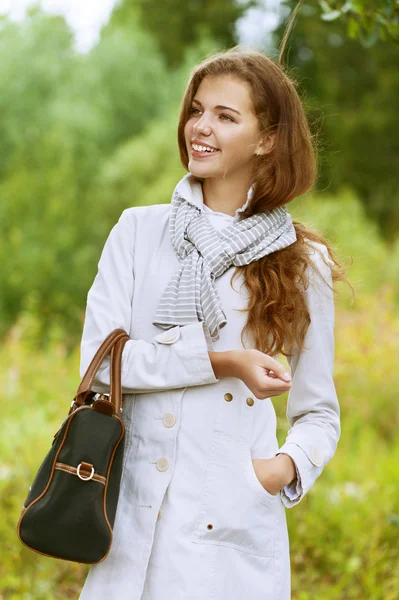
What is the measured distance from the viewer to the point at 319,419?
225cm

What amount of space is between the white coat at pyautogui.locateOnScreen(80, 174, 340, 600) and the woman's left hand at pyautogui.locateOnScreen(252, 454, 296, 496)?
20mm

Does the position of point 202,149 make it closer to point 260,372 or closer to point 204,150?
point 204,150

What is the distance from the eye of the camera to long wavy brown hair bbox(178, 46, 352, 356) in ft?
6.95

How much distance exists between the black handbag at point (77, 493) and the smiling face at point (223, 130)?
0.68 metres

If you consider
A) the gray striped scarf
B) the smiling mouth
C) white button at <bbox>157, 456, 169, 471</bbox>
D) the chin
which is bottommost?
white button at <bbox>157, 456, 169, 471</bbox>

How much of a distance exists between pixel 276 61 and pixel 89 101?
15.4 m

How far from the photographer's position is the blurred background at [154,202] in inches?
161

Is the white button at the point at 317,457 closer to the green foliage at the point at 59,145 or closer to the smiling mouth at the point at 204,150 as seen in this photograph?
the smiling mouth at the point at 204,150

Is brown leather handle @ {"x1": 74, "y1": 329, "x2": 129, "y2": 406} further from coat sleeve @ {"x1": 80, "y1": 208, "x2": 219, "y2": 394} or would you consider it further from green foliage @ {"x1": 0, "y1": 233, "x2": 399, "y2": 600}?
green foliage @ {"x1": 0, "y1": 233, "x2": 399, "y2": 600}

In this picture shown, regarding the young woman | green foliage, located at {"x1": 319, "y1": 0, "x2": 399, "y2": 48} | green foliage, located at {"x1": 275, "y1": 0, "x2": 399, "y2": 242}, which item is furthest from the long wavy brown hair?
green foliage, located at {"x1": 275, "y1": 0, "x2": 399, "y2": 242}

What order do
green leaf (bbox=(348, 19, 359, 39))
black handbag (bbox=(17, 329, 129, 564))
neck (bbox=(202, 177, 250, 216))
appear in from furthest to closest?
green leaf (bbox=(348, 19, 359, 39)) → neck (bbox=(202, 177, 250, 216)) → black handbag (bbox=(17, 329, 129, 564))

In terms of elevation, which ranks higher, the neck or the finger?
the neck

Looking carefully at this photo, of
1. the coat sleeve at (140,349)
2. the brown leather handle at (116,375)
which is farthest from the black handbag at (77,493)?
the coat sleeve at (140,349)

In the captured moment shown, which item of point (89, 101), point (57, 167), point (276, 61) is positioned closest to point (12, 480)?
point (276, 61)
